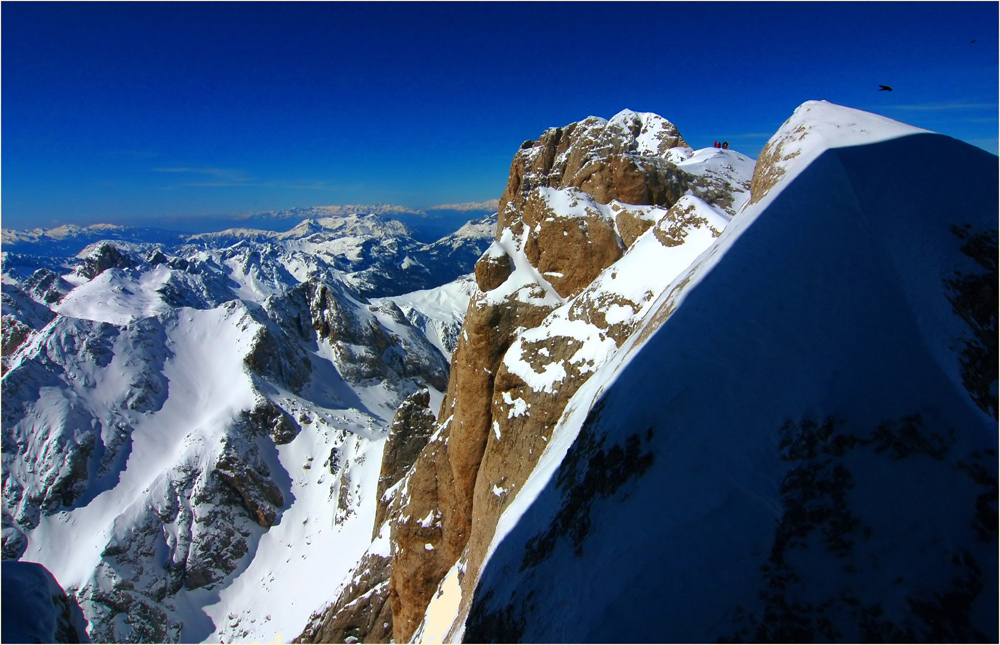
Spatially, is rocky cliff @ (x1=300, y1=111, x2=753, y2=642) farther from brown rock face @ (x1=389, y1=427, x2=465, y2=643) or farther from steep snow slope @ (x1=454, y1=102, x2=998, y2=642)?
steep snow slope @ (x1=454, y1=102, x2=998, y2=642)

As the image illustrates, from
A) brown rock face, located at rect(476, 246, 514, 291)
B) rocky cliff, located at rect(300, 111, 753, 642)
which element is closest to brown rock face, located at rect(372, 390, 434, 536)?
rocky cliff, located at rect(300, 111, 753, 642)

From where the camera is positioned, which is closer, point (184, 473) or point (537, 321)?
Result: point (537, 321)

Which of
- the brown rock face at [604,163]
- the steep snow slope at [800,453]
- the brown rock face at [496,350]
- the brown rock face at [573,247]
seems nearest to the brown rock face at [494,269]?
the brown rock face at [496,350]

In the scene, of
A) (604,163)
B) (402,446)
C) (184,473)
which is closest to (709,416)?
(604,163)

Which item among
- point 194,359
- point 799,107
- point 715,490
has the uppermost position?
point 799,107

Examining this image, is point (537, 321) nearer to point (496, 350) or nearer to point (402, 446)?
point (496, 350)

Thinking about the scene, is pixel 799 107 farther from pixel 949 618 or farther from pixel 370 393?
pixel 370 393

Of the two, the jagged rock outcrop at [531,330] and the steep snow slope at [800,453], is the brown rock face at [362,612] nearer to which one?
the jagged rock outcrop at [531,330]

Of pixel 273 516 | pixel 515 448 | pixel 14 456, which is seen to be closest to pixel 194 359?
pixel 14 456
